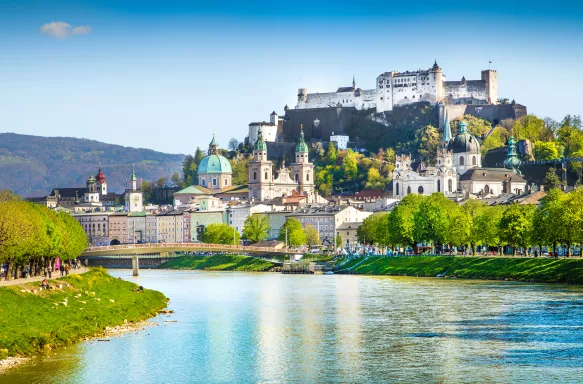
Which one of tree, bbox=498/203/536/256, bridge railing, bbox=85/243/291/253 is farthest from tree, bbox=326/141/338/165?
tree, bbox=498/203/536/256

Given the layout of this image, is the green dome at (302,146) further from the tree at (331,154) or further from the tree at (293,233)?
the tree at (293,233)

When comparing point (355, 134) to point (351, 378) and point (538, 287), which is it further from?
point (351, 378)

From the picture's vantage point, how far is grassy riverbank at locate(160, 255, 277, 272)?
104m

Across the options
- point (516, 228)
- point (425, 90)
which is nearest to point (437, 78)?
point (425, 90)

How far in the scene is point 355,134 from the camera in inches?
6919

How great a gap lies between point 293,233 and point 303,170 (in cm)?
4670

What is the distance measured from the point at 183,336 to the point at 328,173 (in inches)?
5104

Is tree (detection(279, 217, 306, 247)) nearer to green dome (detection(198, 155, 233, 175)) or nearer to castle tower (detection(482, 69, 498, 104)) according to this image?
castle tower (detection(482, 69, 498, 104))

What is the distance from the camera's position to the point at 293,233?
122 m

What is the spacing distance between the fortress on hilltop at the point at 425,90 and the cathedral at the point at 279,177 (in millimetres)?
12419

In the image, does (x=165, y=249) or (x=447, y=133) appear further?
(x=447, y=133)

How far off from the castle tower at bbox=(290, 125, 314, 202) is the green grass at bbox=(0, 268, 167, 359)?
111 meters

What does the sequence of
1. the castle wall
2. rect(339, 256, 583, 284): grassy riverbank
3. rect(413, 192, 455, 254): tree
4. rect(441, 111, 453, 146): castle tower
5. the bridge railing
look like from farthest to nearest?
the castle wall
rect(441, 111, 453, 146): castle tower
the bridge railing
rect(413, 192, 455, 254): tree
rect(339, 256, 583, 284): grassy riverbank

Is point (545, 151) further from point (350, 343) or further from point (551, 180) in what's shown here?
point (350, 343)
